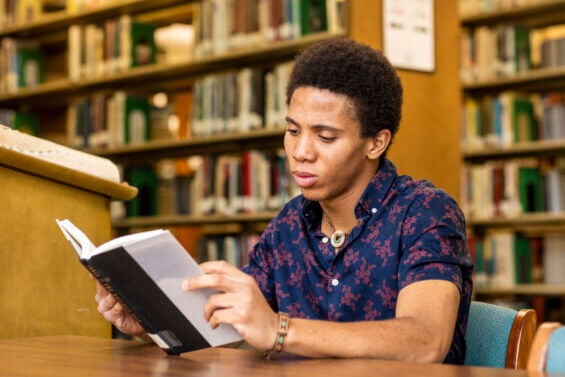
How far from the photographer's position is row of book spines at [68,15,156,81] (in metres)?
4.41

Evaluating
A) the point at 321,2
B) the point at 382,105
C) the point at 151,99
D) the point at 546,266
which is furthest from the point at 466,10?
the point at 382,105

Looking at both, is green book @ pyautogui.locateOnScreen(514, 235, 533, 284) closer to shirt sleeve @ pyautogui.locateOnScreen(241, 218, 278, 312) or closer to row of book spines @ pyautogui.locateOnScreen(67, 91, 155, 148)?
row of book spines @ pyautogui.locateOnScreen(67, 91, 155, 148)

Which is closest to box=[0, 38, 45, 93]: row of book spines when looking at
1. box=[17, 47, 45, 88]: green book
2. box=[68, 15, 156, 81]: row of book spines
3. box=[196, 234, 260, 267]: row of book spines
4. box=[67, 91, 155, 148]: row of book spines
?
box=[17, 47, 45, 88]: green book

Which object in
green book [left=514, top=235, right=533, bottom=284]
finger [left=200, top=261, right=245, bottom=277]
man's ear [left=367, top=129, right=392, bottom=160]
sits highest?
man's ear [left=367, top=129, right=392, bottom=160]

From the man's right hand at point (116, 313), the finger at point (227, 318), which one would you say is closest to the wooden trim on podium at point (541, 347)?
the finger at point (227, 318)

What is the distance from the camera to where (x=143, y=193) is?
4.43 metres

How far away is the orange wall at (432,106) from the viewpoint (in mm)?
3246

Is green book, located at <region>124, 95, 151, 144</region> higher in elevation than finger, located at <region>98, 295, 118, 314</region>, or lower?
higher

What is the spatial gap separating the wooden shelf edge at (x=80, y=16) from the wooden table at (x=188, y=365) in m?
3.30

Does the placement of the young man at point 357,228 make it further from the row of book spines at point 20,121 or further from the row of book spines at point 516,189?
the row of book spines at point 20,121

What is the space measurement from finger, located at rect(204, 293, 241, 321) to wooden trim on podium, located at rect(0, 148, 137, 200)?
850 millimetres

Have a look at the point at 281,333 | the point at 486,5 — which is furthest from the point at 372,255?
the point at 486,5

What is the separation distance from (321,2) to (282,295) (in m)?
2.14

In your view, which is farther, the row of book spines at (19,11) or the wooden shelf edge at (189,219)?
the row of book spines at (19,11)
